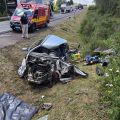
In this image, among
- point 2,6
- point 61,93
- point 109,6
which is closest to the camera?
point 61,93

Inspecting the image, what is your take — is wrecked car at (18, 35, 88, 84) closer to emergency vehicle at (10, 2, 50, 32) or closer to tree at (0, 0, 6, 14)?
emergency vehicle at (10, 2, 50, 32)

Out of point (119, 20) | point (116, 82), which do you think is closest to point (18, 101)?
point (116, 82)

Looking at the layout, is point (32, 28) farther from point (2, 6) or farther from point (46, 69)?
point (2, 6)

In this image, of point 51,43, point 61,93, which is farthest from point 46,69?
point 51,43

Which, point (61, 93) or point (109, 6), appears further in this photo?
point (109, 6)

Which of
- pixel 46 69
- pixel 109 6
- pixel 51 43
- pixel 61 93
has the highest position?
pixel 51 43

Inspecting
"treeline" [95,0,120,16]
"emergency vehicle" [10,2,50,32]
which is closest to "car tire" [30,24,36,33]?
"emergency vehicle" [10,2,50,32]

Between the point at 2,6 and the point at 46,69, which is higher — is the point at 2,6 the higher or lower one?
the lower one

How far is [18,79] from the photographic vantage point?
16.7 metres

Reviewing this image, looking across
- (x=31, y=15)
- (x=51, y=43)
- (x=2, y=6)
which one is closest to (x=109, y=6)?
(x=31, y=15)

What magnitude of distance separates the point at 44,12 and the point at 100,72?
20.6 meters

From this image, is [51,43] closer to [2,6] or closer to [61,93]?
[61,93]

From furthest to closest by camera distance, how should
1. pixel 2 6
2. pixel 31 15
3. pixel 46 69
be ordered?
pixel 2 6 < pixel 31 15 < pixel 46 69

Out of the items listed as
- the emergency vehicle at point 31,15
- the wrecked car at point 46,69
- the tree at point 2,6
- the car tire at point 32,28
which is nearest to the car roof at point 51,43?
the wrecked car at point 46,69
